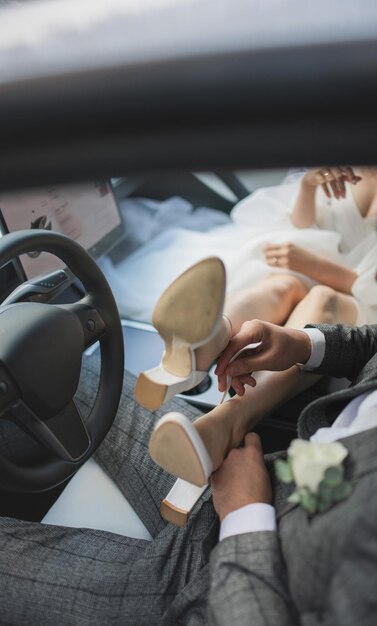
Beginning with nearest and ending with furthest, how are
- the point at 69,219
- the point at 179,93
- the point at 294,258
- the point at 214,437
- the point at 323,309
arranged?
the point at 179,93
the point at 214,437
the point at 323,309
the point at 294,258
the point at 69,219

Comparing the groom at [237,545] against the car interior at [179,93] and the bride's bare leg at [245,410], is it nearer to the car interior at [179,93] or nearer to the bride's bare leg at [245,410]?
the bride's bare leg at [245,410]

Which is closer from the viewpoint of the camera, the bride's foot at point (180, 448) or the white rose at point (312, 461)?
the white rose at point (312, 461)

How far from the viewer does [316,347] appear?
2.81 feet

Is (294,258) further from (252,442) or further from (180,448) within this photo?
(180,448)

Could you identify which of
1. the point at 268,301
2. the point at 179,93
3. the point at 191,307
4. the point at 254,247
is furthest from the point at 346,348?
the point at 179,93

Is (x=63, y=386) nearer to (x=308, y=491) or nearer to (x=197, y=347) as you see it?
(x=197, y=347)

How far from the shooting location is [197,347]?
66 cm

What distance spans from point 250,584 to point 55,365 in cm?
36

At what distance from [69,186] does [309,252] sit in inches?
43.6

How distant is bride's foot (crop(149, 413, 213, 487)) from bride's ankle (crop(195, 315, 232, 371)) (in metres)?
0.08

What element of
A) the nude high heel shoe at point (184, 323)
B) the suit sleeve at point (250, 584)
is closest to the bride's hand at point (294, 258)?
the nude high heel shoe at point (184, 323)

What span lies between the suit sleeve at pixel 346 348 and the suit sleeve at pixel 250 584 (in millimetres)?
327

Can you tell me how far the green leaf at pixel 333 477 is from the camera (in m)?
0.52

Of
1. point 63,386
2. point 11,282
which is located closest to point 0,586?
point 63,386
